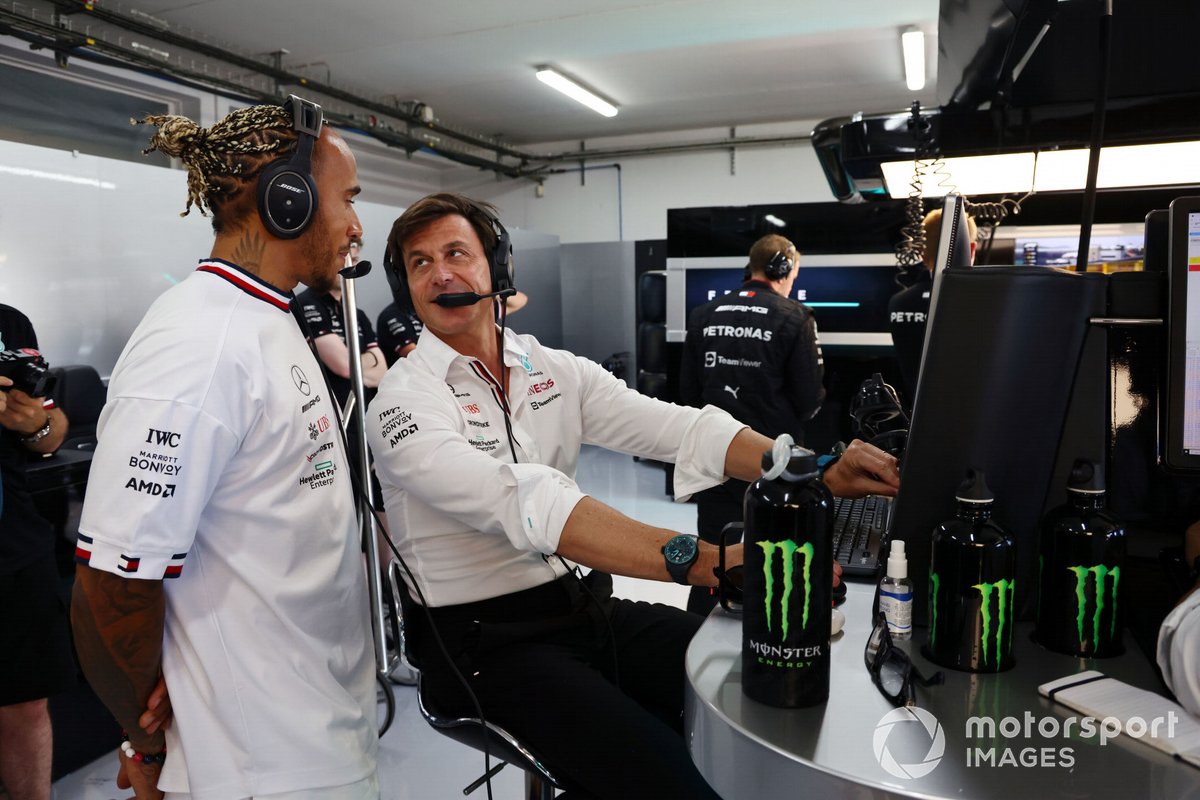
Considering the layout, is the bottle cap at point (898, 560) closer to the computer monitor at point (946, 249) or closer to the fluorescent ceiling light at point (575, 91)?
the computer monitor at point (946, 249)

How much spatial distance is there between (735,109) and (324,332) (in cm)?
609

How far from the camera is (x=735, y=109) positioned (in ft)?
28.0

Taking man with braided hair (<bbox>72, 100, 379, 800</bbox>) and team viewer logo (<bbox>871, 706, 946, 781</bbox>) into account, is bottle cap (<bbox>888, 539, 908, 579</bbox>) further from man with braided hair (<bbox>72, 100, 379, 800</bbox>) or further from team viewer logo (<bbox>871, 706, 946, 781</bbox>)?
man with braided hair (<bbox>72, 100, 379, 800</bbox>)

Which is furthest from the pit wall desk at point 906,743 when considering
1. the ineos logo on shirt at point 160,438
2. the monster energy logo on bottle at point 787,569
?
the ineos logo on shirt at point 160,438

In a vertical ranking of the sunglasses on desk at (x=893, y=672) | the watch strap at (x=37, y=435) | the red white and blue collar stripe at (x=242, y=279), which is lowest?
the sunglasses on desk at (x=893, y=672)

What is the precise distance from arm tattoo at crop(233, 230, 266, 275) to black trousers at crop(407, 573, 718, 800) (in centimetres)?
67

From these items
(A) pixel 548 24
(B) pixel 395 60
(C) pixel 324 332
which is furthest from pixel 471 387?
(B) pixel 395 60

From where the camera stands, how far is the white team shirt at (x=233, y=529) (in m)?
1.04

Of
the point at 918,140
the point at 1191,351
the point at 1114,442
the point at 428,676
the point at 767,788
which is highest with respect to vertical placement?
the point at 918,140

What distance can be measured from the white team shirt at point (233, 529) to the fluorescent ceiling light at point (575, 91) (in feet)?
20.3

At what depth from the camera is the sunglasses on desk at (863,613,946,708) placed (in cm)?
87

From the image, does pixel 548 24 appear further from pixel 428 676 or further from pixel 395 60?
pixel 428 676

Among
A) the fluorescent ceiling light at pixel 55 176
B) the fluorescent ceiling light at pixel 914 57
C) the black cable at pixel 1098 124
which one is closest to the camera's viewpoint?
the black cable at pixel 1098 124

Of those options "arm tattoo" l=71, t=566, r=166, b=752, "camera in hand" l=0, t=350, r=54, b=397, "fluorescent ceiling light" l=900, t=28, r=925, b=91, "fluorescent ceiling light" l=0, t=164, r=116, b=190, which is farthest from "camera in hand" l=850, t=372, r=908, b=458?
"fluorescent ceiling light" l=900, t=28, r=925, b=91
